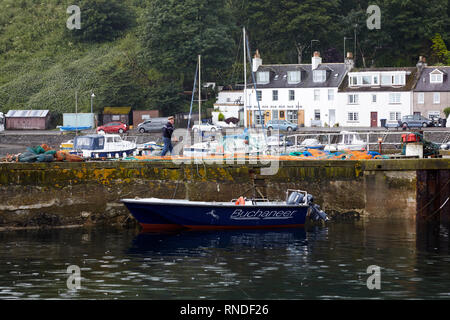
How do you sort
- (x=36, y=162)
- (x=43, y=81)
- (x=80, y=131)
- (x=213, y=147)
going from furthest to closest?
(x=43, y=81)
(x=80, y=131)
(x=213, y=147)
(x=36, y=162)

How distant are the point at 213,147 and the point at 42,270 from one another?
16690 mm

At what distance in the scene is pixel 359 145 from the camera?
134 ft

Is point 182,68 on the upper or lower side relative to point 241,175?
upper

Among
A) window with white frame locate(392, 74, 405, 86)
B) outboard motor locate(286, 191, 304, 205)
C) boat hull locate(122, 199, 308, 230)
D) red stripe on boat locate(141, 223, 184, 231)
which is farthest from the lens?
window with white frame locate(392, 74, 405, 86)

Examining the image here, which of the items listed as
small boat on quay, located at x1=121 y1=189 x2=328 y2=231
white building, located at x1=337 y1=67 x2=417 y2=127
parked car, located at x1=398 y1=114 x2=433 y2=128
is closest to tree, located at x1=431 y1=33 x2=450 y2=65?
white building, located at x1=337 y1=67 x2=417 y2=127

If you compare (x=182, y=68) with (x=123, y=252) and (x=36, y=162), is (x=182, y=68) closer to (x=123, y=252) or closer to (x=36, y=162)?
(x=36, y=162)

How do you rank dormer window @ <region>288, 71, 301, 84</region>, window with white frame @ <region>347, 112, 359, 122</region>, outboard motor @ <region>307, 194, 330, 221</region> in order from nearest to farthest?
outboard motor @ <region>307, 194, 330, 221</region>, window with white frame @ <region>347, 112, 359, 122</region>, dormer window @ <region>288, 71, 301, 84</region>

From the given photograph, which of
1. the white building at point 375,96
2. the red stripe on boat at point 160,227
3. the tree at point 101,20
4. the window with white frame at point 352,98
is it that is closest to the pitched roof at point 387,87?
the white building at point 375,96

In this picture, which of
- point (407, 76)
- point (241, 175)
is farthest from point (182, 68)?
point (241, 175)

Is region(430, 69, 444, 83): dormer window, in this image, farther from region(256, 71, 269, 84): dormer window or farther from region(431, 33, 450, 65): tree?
region(256, 71, 269, 84): dormer window

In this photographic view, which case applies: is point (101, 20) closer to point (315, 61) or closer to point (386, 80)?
point (315, 61)

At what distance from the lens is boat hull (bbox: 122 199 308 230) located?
89.1 ft

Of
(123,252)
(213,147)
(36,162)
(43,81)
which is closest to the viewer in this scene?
(123,252)

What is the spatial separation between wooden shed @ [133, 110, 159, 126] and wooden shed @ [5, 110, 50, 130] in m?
7.97
